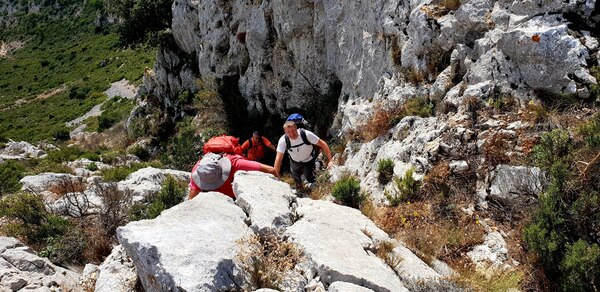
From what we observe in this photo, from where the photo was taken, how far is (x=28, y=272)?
5914 millimetres

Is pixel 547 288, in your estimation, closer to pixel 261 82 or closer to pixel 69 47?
pixel 261 82

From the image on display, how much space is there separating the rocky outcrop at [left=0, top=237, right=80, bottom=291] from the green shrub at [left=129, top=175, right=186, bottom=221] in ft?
6.24

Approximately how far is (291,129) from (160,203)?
3.30 meters

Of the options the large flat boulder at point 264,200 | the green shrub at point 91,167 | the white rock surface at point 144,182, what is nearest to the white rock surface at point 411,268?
the large flat boulder at point 264,200

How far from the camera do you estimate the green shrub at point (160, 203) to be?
812cm

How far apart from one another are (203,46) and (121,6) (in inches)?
381

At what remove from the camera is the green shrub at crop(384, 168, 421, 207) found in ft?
22.7

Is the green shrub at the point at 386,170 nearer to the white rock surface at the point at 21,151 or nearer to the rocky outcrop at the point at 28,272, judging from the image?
the rocky outcrop at the point at 28,272

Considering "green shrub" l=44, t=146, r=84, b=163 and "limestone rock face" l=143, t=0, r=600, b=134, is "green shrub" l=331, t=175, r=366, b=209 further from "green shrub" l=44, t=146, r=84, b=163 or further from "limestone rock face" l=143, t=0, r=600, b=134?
"green shrub" l=44, t=146, r=84, b=163

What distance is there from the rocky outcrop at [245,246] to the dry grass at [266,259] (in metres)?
0.07

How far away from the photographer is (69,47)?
6103 cm

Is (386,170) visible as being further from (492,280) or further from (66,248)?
(66,248)

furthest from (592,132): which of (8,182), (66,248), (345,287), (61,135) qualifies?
(61,135)

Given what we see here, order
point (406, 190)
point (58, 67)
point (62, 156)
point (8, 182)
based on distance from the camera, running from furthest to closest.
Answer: point (58, 67) < point (62, 156) < point (8, 182) < point (406, 190)
